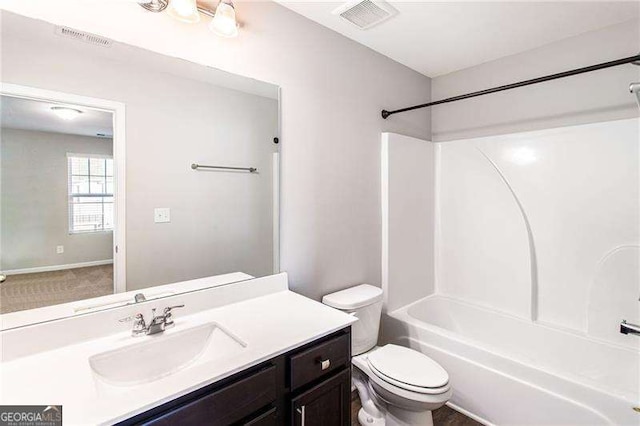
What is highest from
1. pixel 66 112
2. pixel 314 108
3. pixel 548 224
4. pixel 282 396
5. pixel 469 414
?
pixel 314 108

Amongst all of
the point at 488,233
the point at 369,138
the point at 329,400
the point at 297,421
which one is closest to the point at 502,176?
the point at 488,233

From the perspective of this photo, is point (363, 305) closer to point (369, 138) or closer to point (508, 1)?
point (369, 138)

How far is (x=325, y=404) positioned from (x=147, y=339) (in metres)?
0.76

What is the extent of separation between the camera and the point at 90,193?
1.24 m

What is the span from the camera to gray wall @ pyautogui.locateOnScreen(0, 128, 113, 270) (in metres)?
1.05

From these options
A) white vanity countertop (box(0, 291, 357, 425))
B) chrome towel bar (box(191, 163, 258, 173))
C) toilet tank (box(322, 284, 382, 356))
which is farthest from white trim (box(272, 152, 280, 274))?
toilet tank (box(322, 284, 382, 356))

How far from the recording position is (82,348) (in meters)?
1.11

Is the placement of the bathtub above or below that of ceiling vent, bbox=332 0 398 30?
below

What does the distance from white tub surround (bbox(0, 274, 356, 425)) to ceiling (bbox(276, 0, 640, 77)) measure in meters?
1.68

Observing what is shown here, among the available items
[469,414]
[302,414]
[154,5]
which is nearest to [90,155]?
[154,5]

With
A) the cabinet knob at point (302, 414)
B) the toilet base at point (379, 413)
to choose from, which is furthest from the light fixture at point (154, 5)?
the toilet base at point (379, 413)

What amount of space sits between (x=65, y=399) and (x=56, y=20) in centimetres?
129

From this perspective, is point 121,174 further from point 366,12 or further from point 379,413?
point 379,413

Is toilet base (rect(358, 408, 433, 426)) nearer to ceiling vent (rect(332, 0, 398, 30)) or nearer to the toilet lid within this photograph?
the toilet lid
